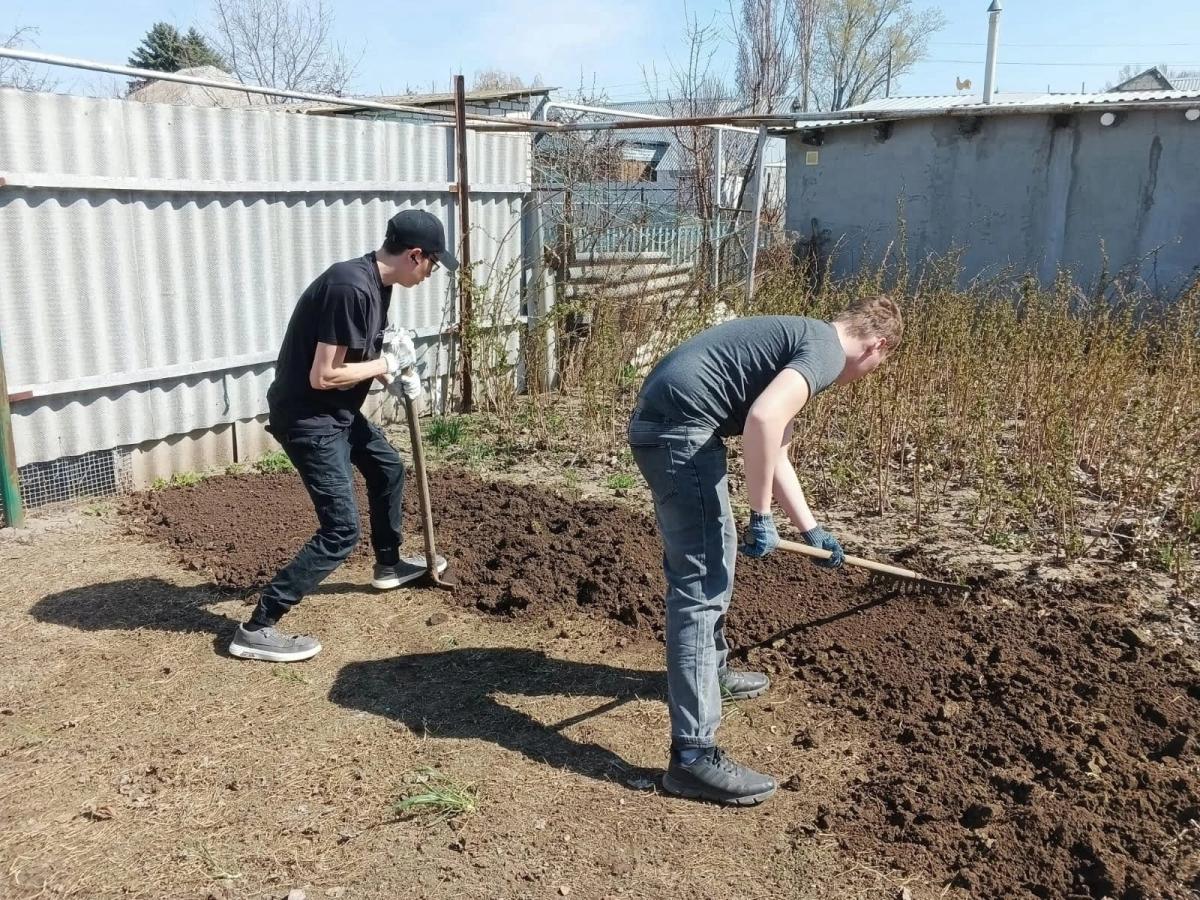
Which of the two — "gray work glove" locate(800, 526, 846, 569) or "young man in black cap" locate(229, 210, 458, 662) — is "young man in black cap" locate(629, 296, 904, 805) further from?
"young man in black cap" locate(229, 210, 458, 662)

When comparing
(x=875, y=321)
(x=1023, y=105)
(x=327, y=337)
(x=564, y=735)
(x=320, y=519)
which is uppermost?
(x=1023, y=105)

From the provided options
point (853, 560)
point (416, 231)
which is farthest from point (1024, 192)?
point (416, 231)

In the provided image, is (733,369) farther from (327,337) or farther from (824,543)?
(327,337)

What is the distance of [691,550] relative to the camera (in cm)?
304

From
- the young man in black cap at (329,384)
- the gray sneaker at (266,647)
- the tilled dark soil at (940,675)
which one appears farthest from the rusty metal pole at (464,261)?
the gray sneaker at (266,647)

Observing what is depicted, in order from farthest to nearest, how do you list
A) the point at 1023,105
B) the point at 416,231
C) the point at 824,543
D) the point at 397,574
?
the point at 1023,105
the point at 397,574
the point at 416,231
the point at 824,543

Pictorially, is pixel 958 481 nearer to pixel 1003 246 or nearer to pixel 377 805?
pixel 377 805

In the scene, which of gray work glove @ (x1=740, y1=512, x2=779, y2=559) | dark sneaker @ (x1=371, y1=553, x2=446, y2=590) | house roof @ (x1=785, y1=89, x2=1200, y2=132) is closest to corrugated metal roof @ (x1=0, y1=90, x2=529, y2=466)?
dark sneaker @ (x1=371, y1=553, x2=446, y2=590)

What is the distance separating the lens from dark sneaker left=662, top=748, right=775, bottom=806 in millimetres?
3059

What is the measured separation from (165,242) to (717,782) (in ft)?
15.0

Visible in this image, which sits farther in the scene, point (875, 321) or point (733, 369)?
point (875, 321)

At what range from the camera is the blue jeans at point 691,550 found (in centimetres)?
299

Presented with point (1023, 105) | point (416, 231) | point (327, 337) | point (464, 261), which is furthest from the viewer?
point (1023, 105)

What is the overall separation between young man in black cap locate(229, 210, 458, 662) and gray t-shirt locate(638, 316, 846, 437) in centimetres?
128
